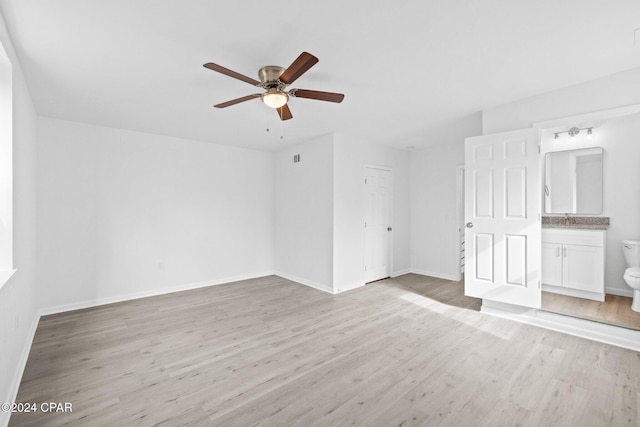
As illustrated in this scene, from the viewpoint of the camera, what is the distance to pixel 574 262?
3.70 meters

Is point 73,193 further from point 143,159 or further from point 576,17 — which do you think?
point 576,17

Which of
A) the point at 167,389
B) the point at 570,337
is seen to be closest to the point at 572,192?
the point at 570,337

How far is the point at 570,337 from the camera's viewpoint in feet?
9.36

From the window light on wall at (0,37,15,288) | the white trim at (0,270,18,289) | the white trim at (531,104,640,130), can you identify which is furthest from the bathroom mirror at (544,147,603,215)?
the window light on wall at (0,37,15,288)

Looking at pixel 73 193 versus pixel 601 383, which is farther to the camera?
pixel 73 193

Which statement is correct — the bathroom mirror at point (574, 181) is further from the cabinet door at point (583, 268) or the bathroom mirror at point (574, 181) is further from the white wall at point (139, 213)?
the white wall at point (139, 213)

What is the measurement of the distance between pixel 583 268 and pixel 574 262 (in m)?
0.11

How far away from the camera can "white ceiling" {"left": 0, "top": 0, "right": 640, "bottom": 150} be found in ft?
5.80

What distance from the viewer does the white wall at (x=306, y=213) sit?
457cm

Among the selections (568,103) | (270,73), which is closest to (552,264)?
(568,103)

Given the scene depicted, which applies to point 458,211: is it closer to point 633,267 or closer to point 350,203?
point 350,203

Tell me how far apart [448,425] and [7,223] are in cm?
335

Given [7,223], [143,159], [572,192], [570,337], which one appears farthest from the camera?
[143,159]

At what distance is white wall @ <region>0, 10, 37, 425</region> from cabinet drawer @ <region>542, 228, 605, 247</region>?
561cm
